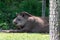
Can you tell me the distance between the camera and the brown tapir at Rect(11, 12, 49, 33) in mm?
11469

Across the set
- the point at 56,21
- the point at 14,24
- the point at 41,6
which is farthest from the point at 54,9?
the point at 41,6

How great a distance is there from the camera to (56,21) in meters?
4.59

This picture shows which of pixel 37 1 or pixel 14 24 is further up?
pixel 37 1

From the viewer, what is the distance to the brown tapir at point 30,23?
1147 centimetres

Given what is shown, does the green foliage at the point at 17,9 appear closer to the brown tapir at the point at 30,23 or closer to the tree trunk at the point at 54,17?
the brown tapir at the point at 30,23

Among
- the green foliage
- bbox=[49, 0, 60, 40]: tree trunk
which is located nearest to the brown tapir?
the green foliage

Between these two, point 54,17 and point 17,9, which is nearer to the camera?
point 54,17

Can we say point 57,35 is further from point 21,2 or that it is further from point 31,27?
point 21,2

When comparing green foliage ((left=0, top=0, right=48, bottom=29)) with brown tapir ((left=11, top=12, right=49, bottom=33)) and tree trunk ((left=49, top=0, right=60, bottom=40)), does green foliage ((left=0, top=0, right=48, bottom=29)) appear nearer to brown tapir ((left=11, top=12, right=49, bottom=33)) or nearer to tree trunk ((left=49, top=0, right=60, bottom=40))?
brown tapir ((left=11, top=12, right=49, bottom=33))

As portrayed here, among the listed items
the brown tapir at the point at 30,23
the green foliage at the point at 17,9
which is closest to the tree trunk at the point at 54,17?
the brown tapir at the point at 30,23

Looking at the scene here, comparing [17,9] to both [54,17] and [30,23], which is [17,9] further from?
[54,17]

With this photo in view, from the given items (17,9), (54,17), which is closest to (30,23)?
(17,9)

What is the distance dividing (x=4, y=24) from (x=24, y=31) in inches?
57.3

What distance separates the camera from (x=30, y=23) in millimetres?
11555
